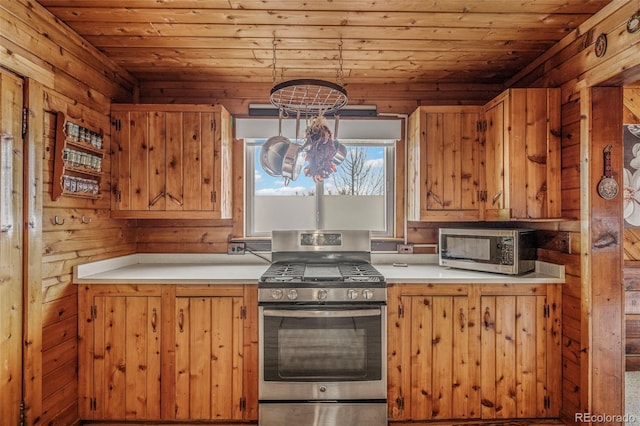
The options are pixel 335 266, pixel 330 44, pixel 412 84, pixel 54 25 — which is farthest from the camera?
pixel 412 84

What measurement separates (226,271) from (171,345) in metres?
0.56

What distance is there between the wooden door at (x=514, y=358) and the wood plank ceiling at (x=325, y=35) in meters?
1.64

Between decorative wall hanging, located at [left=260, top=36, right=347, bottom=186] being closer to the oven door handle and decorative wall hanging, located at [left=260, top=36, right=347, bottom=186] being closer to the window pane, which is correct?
the window pane

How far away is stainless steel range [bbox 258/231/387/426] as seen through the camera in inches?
81.0

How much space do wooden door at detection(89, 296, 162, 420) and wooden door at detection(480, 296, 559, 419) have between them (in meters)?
2.05

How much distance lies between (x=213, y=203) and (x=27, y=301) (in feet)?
3.80

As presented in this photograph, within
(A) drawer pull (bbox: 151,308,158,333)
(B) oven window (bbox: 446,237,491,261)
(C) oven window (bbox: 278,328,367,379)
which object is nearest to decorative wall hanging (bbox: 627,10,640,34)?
(B) oven window (bbox: 446,237,491,261)

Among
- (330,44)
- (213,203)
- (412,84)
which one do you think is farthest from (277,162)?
(412,84)

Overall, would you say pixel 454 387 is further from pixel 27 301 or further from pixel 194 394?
pixel 27 301

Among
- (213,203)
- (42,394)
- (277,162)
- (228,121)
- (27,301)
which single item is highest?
(228,121)

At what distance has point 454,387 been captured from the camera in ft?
7.09

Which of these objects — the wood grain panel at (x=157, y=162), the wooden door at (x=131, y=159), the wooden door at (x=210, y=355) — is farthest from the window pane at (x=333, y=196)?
the wooden door at (x=210, y=355)

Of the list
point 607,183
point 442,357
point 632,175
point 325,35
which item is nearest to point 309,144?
point 325,35

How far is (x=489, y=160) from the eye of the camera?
247 centimetres
